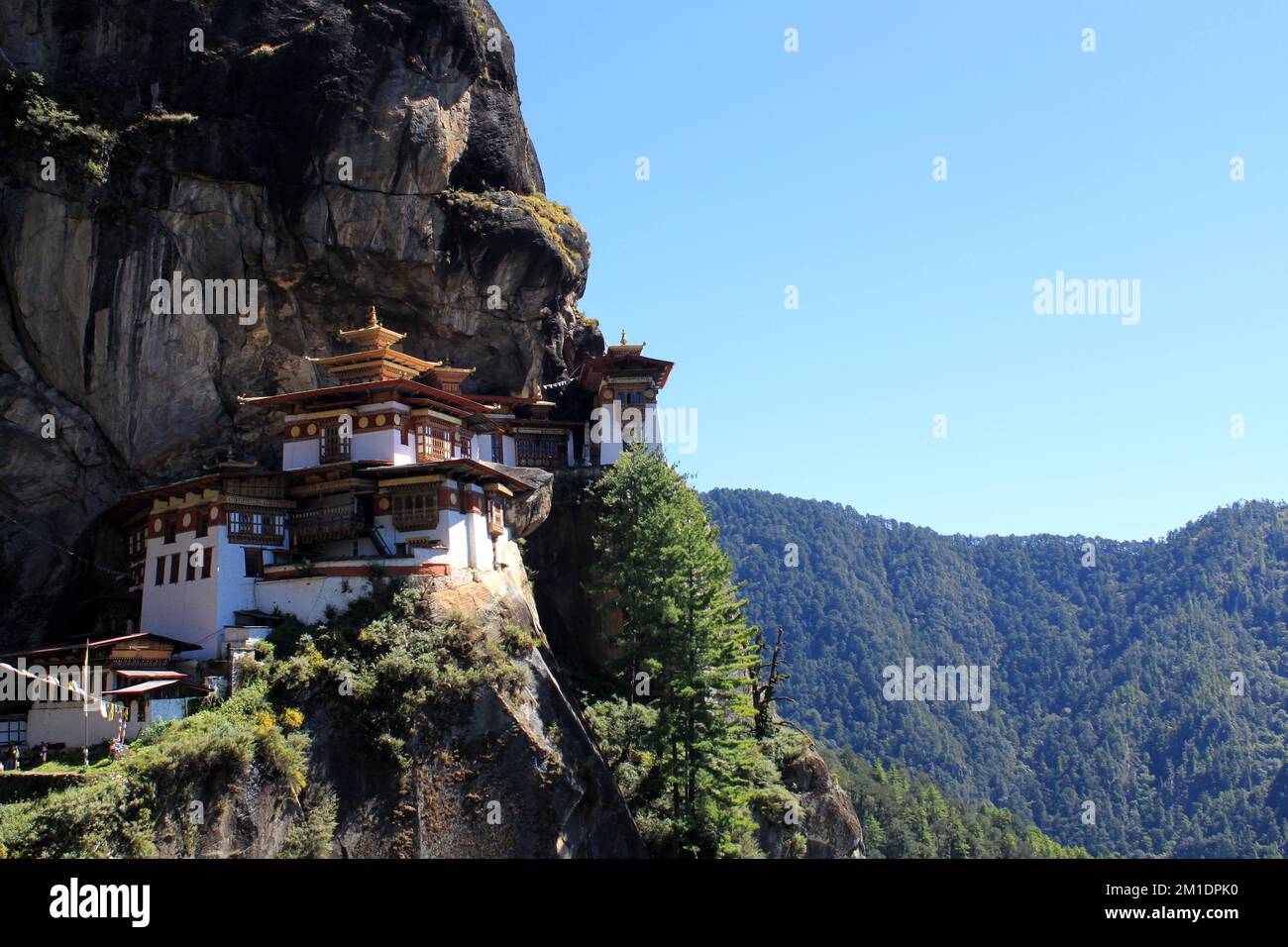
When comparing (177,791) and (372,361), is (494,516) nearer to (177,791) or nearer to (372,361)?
(372,361)

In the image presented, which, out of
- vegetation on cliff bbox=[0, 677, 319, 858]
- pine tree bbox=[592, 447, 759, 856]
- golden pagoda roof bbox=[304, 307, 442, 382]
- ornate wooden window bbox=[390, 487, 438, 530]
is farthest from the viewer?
golden pagoda roof bbox=[304, 307, 442, 382]

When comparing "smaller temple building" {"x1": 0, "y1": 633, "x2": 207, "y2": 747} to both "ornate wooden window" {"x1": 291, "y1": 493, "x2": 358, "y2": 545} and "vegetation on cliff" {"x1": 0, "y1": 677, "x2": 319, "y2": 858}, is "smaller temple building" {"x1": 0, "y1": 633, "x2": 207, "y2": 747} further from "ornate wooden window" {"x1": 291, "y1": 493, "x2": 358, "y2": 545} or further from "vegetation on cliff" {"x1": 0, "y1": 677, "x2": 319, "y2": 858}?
"ornate wooden window" {"x1": 291, "y1": 493, "x2": 358, "y2": 545}

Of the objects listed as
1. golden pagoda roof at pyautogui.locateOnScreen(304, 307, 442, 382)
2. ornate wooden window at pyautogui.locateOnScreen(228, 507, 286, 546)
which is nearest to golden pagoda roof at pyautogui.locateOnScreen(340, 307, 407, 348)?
golden pagoda roof at pyautogui.locateOnScreen(304, 307, 442, 382)

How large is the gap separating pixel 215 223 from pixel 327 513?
14348mm

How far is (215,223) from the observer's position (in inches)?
1783

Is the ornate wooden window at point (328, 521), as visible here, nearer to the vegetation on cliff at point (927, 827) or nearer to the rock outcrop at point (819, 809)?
the rock outcrop at point (819, 809)

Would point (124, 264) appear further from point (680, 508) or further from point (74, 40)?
point (680, 508)

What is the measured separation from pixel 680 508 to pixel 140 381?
20717mm

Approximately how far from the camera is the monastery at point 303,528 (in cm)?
3278

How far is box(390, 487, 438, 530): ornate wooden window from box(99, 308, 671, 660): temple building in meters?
0.05

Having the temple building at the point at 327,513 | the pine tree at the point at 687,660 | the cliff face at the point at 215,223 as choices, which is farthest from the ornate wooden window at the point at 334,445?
the pine tree at the point at 687,660

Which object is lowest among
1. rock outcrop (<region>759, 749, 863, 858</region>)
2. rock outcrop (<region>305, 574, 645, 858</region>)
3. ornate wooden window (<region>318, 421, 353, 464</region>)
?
rock outcrop (<region>759, 749, 863, 858</region>)

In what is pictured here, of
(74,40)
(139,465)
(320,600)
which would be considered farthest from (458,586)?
(74,40)

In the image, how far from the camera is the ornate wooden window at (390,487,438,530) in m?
38.9
